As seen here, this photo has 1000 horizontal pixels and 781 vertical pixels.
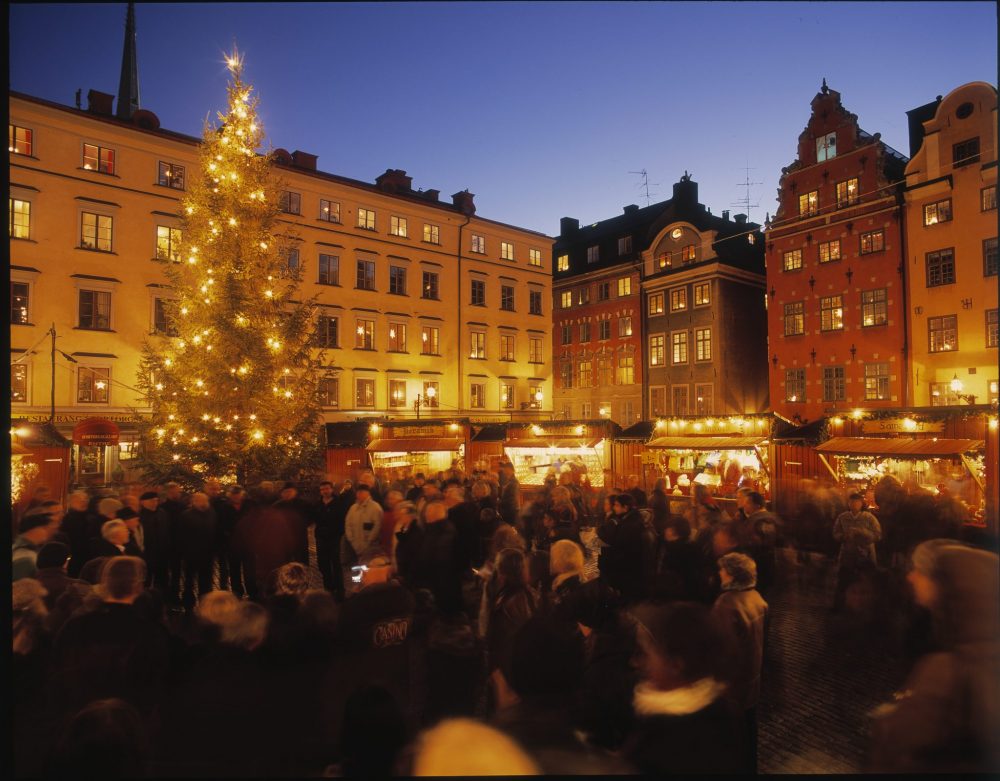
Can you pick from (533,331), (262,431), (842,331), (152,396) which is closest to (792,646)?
(262,431)

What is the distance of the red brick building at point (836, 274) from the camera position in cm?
2672

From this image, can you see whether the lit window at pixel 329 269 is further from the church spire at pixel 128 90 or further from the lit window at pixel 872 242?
the church spire at pixel 128 90

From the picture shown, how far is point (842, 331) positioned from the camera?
28.2 m

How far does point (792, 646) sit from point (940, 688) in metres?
5.61

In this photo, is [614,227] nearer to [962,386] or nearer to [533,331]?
[533,331]

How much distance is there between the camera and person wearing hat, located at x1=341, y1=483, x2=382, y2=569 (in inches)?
361

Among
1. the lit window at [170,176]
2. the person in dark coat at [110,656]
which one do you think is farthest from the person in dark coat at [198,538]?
the lit window at [170,176]

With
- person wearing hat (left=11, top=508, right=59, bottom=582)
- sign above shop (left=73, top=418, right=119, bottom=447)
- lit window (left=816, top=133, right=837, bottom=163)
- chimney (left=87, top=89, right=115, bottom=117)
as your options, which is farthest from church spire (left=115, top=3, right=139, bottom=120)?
person wearing hat (left=11, top=508, right=59, bottom=582)

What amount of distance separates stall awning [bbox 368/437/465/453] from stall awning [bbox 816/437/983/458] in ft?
38.9

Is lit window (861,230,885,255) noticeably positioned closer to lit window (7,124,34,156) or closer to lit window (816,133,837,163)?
lit window (816,133,837,163)

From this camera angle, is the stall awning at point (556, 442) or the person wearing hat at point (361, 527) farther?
the stall awning at point (556, 442)

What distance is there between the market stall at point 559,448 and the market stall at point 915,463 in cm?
655

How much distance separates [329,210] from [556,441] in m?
19.5

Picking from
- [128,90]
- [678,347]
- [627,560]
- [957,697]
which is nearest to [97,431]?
[627,560]
